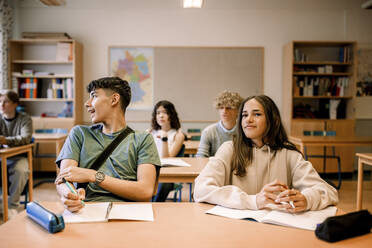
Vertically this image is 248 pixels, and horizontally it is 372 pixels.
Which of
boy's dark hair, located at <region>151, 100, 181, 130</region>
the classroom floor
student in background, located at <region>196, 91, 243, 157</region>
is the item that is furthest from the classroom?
student in background, located at <region>196, 91, 243, 157</region>

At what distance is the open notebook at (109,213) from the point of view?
1.14m

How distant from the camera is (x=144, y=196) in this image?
57.6 inches

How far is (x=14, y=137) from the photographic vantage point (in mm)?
3260

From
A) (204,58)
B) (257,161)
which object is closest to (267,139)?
(257,161)

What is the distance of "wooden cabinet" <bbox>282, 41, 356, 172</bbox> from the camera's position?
17.4 ft

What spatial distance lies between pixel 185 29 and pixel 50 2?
2236mm

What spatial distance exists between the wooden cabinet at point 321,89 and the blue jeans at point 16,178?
4.11m

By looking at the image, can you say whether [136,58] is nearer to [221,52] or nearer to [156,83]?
[156,83]

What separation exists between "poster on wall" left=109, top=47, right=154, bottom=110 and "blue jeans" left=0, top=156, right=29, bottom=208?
2.55 metres

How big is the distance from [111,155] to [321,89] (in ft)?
15.7

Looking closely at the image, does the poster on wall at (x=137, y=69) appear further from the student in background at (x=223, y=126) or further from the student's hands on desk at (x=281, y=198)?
the student's hands on desk at (x=281, y=198)

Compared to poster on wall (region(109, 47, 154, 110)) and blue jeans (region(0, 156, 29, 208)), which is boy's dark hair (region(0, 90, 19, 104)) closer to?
blue jeans (region(0, 156, 29, 208))

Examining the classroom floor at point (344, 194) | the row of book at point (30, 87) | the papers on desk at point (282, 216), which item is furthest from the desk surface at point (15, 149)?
the papers on desk at point (282, 216)

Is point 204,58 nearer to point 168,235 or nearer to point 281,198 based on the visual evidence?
point 281,198
